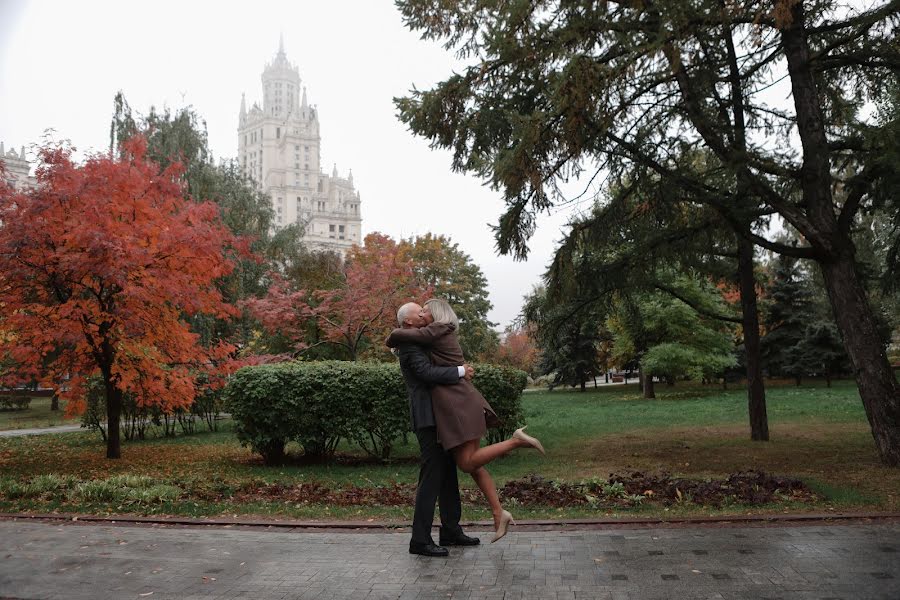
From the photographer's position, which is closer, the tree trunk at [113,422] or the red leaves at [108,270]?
the red leaves at [108,270]

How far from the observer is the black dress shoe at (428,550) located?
4.73 meters

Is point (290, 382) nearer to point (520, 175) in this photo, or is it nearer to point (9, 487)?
point (9, 487)

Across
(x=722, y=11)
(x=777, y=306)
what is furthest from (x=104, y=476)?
(x=777, y=306)

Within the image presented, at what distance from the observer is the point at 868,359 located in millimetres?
8820

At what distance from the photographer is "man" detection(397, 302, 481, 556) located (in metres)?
4.80

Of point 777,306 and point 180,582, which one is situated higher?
point 777,306

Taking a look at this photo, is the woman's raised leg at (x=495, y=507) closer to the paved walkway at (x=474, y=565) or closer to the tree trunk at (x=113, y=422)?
the paved walkway at (x=474, y=565)

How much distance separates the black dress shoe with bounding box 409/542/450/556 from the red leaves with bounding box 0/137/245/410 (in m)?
7.39

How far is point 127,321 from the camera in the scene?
1099cm

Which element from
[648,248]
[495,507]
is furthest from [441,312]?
[648,248]

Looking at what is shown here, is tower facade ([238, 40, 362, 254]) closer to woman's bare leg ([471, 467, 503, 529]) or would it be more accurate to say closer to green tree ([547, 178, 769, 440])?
green tree ([547, 178, 769, 440])

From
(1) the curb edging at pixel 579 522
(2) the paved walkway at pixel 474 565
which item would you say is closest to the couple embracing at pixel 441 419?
(2) the paved walkway at pixel 474 565

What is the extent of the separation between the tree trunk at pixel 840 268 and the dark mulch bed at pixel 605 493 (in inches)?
88.4

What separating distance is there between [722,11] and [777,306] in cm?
2547
